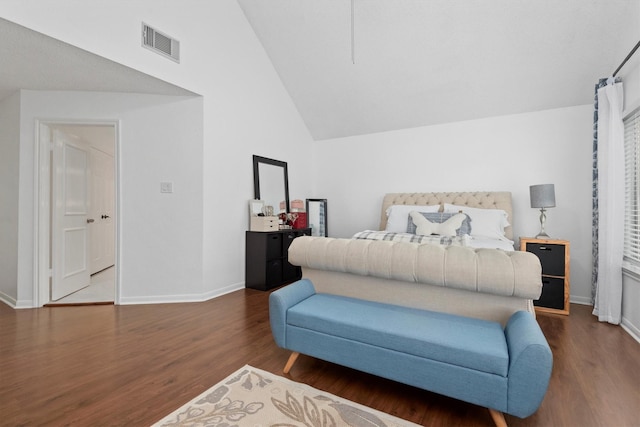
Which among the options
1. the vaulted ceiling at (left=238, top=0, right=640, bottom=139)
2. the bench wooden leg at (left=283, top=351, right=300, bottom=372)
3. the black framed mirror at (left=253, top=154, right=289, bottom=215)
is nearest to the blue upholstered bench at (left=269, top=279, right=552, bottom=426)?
the bench wooden leg at (left=283, top=351, right=300, bottom=372)

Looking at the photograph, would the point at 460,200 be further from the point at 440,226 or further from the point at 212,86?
the point at 212,86

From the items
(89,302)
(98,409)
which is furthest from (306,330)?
(89,302)

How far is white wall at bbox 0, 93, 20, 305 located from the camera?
324 centimetres

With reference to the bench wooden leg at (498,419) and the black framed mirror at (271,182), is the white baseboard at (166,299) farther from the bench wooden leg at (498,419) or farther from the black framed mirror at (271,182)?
the bench wooden leg at (498,419)

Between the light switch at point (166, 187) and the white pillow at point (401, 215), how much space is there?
2939 millimetres

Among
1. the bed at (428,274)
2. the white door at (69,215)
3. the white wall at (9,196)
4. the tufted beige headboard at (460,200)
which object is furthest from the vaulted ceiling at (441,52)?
the white wall at (9,196)

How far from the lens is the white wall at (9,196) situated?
3.24 m

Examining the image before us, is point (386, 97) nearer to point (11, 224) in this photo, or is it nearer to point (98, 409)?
point (98, 409)

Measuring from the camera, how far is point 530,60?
3385 millimetres

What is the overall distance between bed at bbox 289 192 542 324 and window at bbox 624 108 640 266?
5.52 ft

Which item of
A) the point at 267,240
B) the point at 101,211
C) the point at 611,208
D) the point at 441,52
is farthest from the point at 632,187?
the point at 101,211

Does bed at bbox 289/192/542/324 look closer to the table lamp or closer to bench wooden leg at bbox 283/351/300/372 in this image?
bench wooden leg at bbox 283/351/300/372

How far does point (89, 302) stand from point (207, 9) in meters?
3.73

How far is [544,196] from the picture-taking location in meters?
3.32
